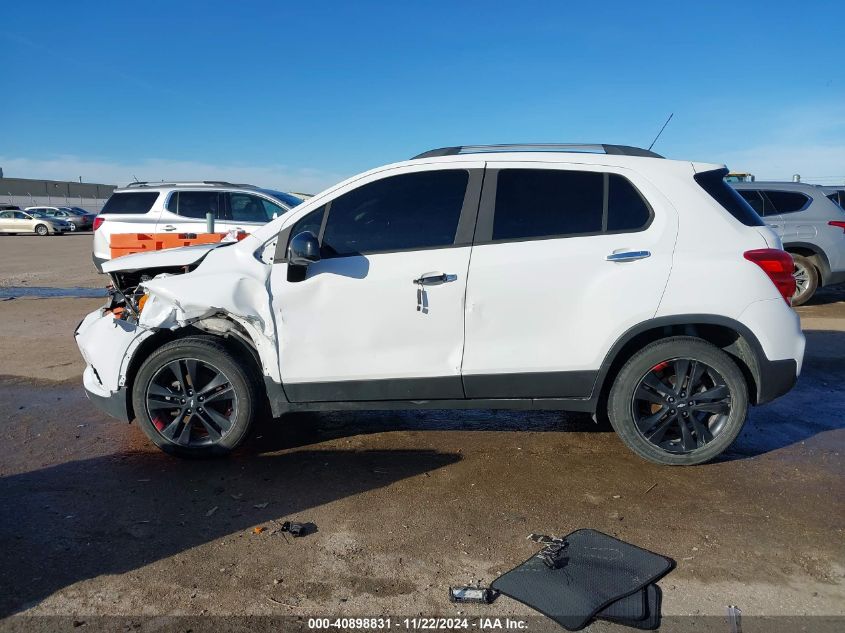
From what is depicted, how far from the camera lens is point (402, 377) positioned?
4.21 m

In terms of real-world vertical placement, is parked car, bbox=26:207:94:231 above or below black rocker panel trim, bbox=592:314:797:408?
above

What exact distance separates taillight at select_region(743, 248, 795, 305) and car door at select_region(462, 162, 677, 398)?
504 millimetres

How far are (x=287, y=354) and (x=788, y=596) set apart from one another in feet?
9.66

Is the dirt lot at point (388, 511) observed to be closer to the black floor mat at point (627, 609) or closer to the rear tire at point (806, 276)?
the black floor mat at point (627, 609)

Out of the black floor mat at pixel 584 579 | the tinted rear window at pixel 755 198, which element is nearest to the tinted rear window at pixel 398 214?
the black floor mat at pixel 584 579

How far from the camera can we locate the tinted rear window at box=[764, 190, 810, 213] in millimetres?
10711

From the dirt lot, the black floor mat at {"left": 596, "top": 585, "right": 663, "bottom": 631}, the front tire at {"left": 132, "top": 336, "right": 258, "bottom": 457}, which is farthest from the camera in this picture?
the front tire at {"left": 132, "top": 336, "right": 258, "bottom": 457}

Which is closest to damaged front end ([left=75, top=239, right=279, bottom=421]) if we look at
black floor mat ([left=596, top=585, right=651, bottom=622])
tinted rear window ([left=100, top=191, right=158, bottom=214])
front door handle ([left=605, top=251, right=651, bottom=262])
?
front door handle ([left=605, top=251, right=651, bottom=262])

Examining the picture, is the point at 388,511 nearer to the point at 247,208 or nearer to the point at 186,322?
the point at 186,322

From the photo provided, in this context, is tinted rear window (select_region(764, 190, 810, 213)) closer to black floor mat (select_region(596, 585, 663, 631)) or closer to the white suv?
the white suv

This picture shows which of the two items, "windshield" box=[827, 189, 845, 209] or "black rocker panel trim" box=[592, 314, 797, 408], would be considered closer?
"black rocker panel trim" box=[592, 314, 797, 408]

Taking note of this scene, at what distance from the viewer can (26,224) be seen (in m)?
34.7

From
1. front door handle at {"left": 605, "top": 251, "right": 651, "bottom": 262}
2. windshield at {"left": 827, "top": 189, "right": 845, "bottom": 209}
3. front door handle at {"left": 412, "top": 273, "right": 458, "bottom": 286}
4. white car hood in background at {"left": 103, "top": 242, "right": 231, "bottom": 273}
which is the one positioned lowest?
front door handle at {"left": 412, "top": 273, "right": 458, "bottom": 286}

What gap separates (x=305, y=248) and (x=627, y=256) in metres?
1.94
